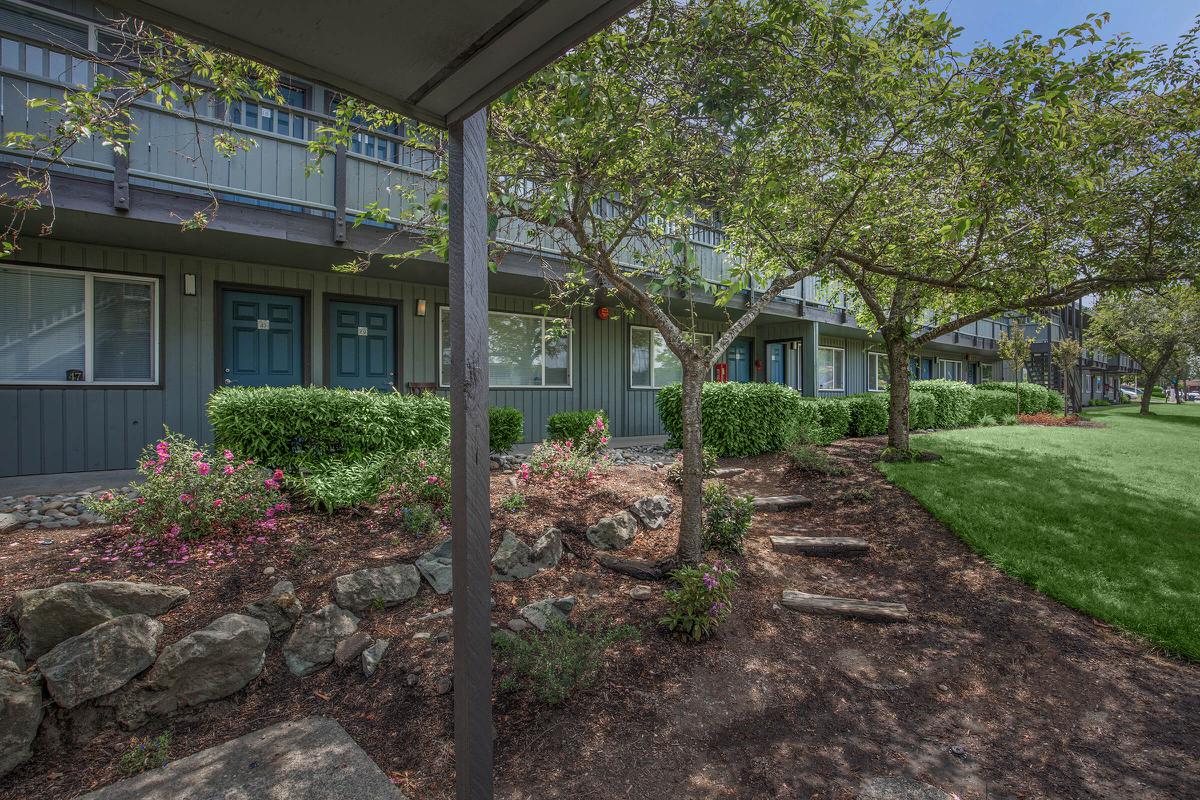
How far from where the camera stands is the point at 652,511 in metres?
4.71

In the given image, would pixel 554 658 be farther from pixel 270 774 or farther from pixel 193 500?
pixel 193 500

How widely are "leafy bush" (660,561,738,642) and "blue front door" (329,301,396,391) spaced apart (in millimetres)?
5789

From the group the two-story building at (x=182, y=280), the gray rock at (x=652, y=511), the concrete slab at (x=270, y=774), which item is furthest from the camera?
the two-story building at (x=182, y=280)

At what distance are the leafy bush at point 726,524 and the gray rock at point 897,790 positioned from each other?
2047 millimetres

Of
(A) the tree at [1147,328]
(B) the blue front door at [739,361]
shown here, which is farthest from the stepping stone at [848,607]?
(A) the tree at [1147,328]

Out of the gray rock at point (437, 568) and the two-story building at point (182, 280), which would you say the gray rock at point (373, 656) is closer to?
the gray rock at point (437, 568)

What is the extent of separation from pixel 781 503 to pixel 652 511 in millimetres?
1600

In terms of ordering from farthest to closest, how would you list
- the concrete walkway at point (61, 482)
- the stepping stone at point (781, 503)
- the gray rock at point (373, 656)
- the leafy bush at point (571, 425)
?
the leafy bush at point (571, 425), the stepping stone at point (781, 503), the concrete walkway at point (61, 482), the gray rock at point (373, 656)

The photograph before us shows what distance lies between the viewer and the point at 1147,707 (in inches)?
107

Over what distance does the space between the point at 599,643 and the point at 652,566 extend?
1153 millimetres

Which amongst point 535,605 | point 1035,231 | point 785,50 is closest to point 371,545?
point 535,605

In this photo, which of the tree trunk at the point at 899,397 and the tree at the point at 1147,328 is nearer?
the tree trunk at the point at 899,397

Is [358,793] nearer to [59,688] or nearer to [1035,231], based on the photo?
[59,688]

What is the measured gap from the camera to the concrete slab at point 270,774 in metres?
1.98
